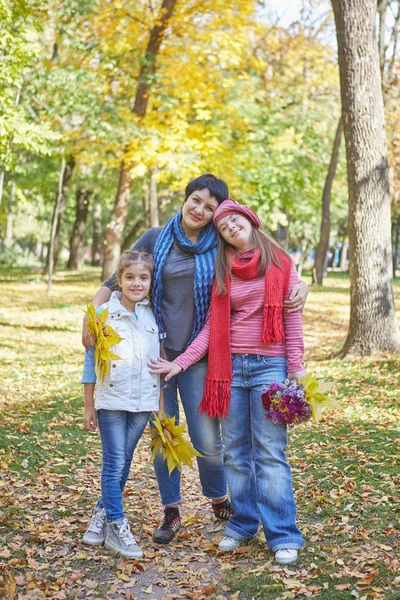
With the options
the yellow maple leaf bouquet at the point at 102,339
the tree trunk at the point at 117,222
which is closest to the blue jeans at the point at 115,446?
the yellow maple leaf bouquet at the point at 102,339

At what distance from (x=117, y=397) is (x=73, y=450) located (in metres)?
2.74

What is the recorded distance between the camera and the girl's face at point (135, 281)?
414 centimetres

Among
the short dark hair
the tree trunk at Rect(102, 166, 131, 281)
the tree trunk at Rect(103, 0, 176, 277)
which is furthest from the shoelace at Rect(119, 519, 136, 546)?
the tree trunk at Rect(102, 166, 131, 281)

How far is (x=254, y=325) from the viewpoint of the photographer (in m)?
4.02

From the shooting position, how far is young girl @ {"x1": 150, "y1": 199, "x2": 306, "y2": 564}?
3959 millimetres

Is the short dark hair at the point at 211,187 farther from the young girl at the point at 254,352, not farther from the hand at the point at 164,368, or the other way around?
the hand at the point at 164,368

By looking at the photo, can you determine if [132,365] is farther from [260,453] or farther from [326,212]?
[326,212]

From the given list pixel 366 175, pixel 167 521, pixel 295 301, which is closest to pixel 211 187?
pixel 295 301

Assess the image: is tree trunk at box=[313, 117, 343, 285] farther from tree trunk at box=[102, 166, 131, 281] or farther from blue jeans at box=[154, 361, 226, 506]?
blue jeans at box=[154, 361, 226, 506]

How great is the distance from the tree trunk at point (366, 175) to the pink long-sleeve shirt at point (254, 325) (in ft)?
17.9

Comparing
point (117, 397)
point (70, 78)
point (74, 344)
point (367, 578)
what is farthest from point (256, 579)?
point (70, 78)

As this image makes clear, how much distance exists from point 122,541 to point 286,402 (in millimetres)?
1323

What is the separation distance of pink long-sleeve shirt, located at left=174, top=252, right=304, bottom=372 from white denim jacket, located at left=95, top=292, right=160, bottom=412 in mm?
224

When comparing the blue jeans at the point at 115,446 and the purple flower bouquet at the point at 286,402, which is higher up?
the purple flower bouquet at the point at 286,402
